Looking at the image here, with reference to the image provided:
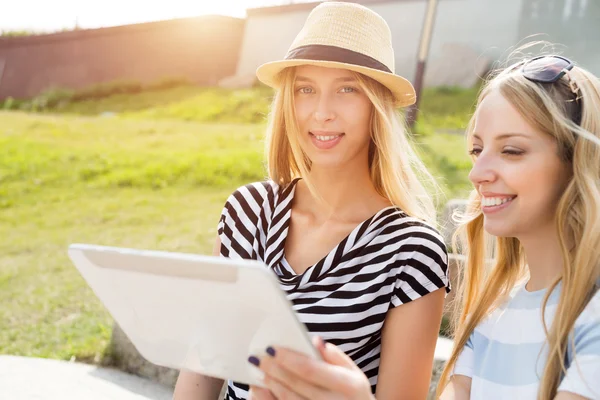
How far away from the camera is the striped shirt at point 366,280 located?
1.85 meters

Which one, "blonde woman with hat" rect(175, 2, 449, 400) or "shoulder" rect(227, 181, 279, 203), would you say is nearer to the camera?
"blonde woman with hat" rect(175, 2, 449, 400)

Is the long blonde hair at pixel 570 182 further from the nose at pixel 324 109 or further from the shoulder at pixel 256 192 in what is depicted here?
the shoulder at pixel 256 192

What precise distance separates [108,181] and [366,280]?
6307 mm

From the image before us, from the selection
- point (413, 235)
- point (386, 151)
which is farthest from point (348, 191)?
point (413, 235)

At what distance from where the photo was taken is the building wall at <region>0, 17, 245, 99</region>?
33.4 feet

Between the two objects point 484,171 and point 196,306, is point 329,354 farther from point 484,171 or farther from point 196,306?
point 484,171

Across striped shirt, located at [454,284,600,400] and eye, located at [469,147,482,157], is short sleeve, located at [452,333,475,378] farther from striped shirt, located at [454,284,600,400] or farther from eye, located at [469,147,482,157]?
eye, located at [469,147,482,157]

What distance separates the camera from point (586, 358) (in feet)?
4.15

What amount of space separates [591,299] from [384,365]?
66 cm

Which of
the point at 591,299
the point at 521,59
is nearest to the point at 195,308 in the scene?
the point at 591,299

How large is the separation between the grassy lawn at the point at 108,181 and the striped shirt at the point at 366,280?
2376 mm

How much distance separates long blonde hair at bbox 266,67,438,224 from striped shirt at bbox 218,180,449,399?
0.23ft

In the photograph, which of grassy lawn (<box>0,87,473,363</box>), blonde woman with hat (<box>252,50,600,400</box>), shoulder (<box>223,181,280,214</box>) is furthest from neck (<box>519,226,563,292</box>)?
grassy lawn (<box>0,87,473,363</box>)

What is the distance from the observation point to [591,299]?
4.35 feet
